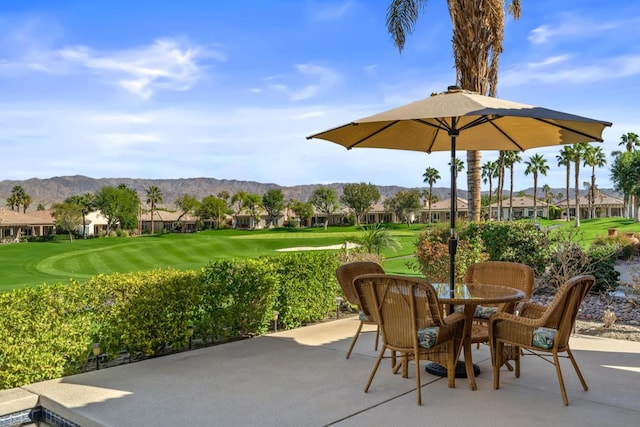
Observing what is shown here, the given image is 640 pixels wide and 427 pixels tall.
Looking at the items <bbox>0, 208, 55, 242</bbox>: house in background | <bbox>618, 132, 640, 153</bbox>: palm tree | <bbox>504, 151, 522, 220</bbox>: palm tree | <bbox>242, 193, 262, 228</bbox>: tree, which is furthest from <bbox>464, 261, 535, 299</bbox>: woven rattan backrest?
<bbox>242, 193, 262, 228</bbox>: tree

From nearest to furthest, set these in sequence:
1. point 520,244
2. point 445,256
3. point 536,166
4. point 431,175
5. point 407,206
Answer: point 445,256
point 520,244
point 536,166
point 407,206
point 431,175

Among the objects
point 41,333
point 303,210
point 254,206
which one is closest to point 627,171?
point 41,333

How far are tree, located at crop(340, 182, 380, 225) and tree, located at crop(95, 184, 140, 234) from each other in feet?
106

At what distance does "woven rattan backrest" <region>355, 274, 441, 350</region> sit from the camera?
3.78 metres

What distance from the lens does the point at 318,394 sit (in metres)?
3.95

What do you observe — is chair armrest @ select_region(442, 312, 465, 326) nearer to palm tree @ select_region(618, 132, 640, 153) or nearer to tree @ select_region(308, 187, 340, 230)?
palm tree @ select_region(618, 132, 640, 153)

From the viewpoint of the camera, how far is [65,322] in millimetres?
4508

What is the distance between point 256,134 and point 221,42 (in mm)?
8640

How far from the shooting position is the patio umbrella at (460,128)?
4055mm

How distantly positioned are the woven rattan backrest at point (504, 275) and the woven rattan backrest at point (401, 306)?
183 cm

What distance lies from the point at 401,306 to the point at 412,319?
0.13 metres

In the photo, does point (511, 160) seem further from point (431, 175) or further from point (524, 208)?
point (524, 208)

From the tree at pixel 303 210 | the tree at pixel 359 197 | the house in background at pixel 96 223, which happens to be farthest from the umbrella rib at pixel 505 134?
the tree at pixel 303 210

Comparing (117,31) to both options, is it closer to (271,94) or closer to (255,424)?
(271,94)
